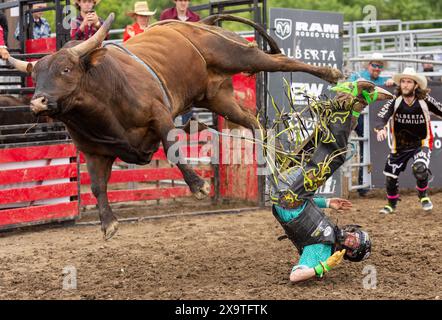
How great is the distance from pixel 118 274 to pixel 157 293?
0.77m

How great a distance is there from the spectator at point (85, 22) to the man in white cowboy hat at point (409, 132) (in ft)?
10.8

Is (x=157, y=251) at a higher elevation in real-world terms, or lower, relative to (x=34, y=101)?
lower

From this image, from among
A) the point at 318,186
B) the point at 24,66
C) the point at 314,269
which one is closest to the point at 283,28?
the point at 318,186

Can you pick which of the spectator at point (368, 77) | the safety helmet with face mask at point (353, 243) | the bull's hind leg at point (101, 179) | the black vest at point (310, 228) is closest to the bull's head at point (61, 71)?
the bull's hind leg at point (101, 179)

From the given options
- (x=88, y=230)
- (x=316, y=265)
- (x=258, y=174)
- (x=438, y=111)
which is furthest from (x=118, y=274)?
(x=438, y=111)

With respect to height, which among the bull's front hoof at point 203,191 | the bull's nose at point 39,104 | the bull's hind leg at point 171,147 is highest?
the bull's nose at point 39,104

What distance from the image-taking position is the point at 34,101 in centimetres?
477

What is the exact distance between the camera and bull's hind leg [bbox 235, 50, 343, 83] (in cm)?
689

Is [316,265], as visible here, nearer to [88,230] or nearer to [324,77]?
[324,77]

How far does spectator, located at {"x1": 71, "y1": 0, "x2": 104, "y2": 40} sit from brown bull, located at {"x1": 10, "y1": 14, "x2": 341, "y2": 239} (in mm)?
1322

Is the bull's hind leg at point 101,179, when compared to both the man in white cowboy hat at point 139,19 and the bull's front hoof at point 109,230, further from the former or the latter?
the man in white cowboy hat at point 139,19

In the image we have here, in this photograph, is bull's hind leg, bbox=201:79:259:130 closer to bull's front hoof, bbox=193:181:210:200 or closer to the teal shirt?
bull's front hoof, bbox=193:181:210:200

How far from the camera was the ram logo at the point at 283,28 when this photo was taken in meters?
9.04

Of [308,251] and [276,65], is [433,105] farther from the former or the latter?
[308,251]
